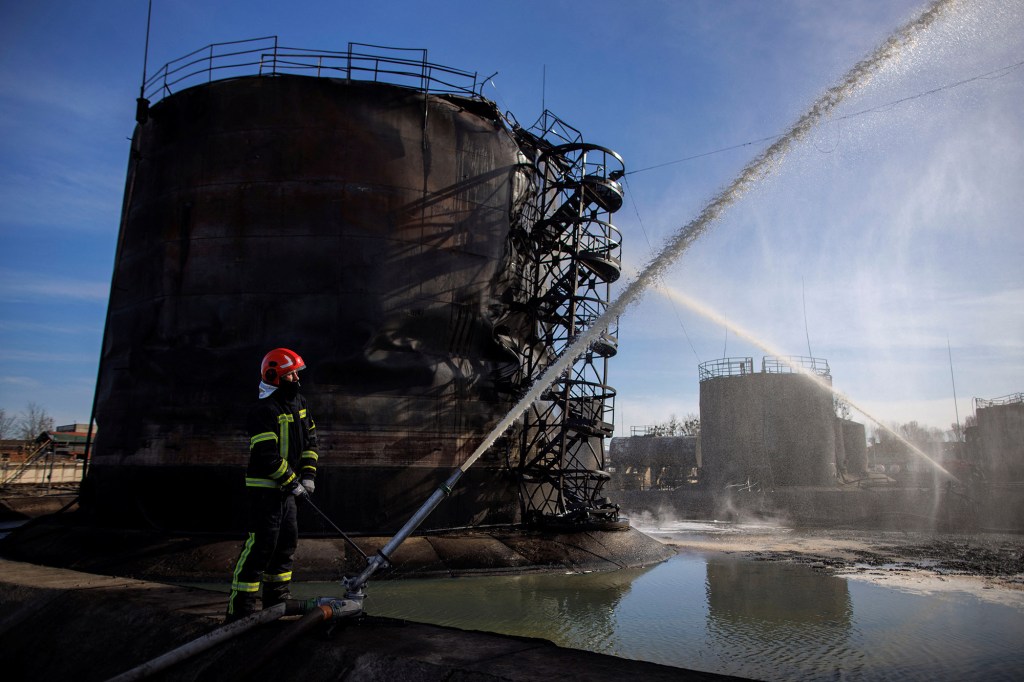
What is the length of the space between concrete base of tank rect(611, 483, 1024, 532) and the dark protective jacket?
824 inches

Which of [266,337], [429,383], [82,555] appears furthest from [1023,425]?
[82,555]

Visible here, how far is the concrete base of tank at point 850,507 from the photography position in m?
23.7

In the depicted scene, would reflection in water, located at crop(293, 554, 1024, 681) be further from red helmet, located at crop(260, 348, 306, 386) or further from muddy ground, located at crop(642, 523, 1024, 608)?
red helmet, located at crop(260, 348, 306, 386)

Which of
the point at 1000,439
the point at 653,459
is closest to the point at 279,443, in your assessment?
the point at 1000,439

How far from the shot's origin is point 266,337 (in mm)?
13094

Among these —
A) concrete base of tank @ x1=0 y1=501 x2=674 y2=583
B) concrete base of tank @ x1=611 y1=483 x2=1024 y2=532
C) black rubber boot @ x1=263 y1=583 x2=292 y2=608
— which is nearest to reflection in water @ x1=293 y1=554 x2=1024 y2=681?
concrete base of tank @ x1=0 y1=501 x2=674 y2=583

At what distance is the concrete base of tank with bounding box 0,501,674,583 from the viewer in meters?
11.4

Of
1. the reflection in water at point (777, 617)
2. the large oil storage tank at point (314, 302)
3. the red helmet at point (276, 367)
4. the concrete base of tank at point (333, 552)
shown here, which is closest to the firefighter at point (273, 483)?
the red helmet at point (276, 367)

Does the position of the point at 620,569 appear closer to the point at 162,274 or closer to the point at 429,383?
the point at 429,383

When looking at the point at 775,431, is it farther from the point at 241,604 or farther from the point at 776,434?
the point at 241,604

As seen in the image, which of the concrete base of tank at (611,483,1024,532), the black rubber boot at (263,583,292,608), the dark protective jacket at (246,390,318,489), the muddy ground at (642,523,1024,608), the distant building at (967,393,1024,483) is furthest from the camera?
the distant building at (967,393,1024,483)

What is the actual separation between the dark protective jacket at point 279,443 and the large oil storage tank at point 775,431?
115 ft

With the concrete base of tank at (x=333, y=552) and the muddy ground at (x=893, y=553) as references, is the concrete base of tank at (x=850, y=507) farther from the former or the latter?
the concrete base of tank at (x=333, y=552)

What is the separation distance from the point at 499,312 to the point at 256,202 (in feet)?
18.5
